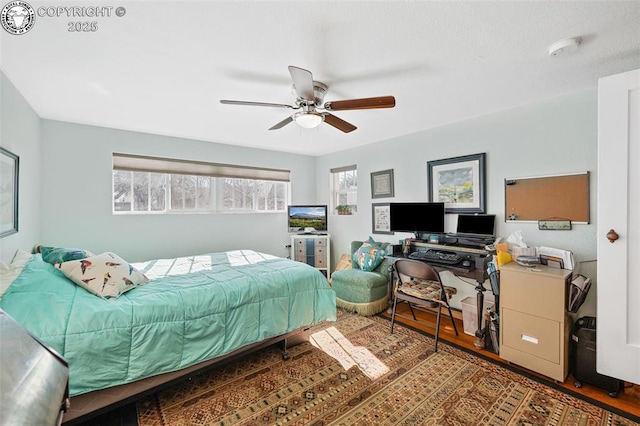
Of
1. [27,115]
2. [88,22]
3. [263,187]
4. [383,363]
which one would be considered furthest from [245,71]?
[263,187]

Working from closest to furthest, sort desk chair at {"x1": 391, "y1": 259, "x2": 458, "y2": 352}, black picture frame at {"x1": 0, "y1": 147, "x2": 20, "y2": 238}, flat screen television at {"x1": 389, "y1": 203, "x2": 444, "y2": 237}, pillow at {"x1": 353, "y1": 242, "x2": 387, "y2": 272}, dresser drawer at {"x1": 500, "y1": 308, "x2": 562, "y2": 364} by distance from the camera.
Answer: black picture frame at {"x1": 0, "y1": 147, "x2": 20, "y2": 238}
dresser drawer at {"x1": 500, "y1": 308, "x2": 562, "y2": 364}
desk chair at {"x1": 391, "y1": 259, "x2": 458, "y2": 352}
flat screen television at {"x1": 389, "y1": 203, "x2": 444, "y2": 237}
pillow at {"x1": 353, "y1": 242, "x2": 387, "y2": 272}

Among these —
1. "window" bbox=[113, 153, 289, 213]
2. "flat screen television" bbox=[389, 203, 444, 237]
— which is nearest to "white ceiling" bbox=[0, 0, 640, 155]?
"window" bbox=[113, 153, 289, 213]

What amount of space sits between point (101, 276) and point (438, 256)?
301 centimetres

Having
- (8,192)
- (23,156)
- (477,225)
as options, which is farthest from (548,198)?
(23,156)

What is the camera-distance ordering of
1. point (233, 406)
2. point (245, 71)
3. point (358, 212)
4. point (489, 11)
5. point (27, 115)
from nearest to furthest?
point (489, 11) < point (233, 406) < point (245, 71) < point (27, 115) < point (358, 212)

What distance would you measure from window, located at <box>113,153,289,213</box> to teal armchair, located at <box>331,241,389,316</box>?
2.06 meters

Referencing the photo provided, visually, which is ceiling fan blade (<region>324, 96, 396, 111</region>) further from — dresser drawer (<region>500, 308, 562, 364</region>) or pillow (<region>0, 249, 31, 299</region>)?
pillow (<region>0, 249, 31, 299</region>)

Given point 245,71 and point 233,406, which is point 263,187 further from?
point 233,406

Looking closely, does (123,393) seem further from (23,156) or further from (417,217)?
(417,217)

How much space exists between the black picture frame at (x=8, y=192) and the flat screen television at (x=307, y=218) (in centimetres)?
325

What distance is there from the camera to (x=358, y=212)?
14.9 feet

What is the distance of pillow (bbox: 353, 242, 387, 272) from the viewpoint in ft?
12.0

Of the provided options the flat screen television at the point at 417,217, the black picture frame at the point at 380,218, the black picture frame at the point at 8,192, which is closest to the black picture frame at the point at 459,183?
the flat screen television at the point at 417,217

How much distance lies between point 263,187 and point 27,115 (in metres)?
2.91
